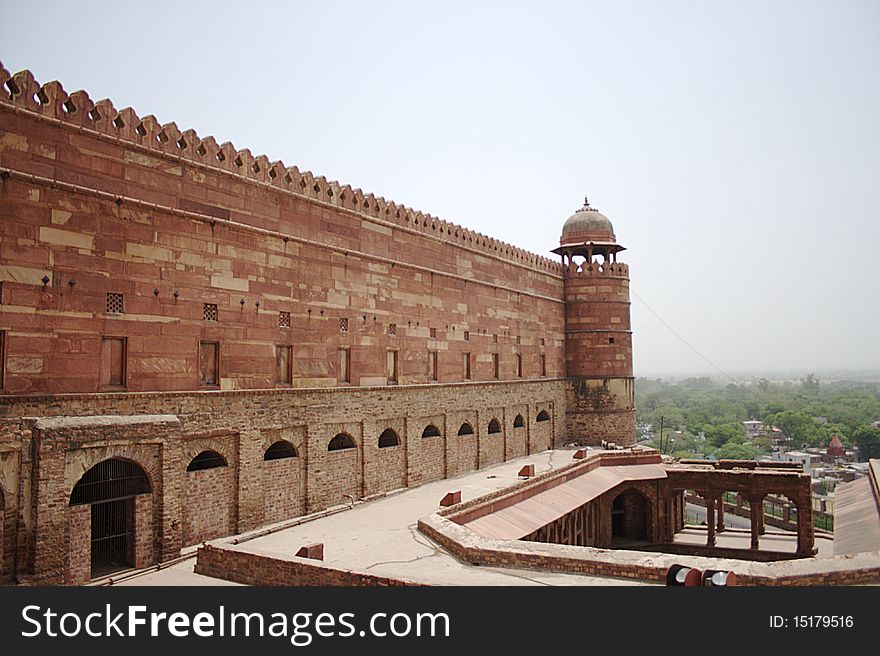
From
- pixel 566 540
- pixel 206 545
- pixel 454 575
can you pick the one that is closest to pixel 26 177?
pixel 206 545

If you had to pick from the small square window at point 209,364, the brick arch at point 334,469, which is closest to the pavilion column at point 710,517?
the brick arch at point 334,469

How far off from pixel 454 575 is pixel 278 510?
5.87 metres

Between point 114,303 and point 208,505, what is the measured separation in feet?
13.5

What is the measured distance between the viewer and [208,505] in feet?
43.3

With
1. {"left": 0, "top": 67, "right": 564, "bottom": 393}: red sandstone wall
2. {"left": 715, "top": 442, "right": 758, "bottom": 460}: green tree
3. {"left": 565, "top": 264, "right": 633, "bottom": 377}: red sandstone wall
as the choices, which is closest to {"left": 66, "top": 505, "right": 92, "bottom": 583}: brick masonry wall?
{"left": 0, "top": 67, "right": 564, "bottom": 393}: red sandstone wall

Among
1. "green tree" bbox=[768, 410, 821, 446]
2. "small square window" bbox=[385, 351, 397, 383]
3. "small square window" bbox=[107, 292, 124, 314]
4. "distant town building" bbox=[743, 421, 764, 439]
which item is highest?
"small square window" bbox=[107, 292, 124, 314]

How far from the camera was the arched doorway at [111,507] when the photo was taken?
11320 millimetres

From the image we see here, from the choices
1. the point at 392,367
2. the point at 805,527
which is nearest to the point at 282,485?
the point at 392,367

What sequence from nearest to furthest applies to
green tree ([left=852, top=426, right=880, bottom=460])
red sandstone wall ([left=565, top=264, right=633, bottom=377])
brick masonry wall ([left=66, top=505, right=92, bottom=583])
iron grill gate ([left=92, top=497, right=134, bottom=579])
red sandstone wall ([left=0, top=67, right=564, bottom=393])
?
brick masonry wall ([left=66, top=505, right=92, bottom=583])
red sandstone wall ([left=0, top=67, right=564, bottom=393])
iron grill gate ([left=92, top=497, right=134, bottom=579])
red sandstone wall ([left=565, top=264, right=633, bottom=377])
green tree ([left=852, top=426, right=880, bottom=460])

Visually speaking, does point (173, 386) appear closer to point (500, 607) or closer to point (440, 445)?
point (500, 607)

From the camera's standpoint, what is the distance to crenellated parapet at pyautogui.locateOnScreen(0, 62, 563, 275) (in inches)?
437

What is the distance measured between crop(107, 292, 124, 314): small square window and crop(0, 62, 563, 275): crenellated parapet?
8.87ft

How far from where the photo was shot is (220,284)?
1386 cm

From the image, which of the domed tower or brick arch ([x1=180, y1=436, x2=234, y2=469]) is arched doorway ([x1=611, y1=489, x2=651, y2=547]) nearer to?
the domed tower
